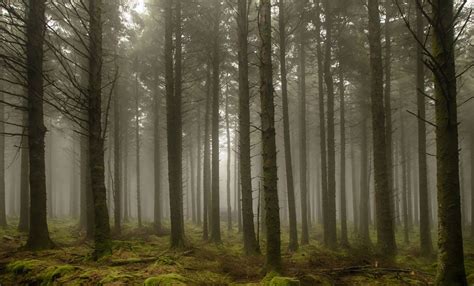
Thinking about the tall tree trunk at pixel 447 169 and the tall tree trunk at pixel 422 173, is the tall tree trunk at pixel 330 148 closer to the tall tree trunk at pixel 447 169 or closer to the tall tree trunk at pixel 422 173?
the tall tree trunk at pixel 422 173

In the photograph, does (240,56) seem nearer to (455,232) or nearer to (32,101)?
(32,101)

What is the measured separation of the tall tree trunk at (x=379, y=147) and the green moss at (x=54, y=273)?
860cm

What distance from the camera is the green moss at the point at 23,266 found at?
22.4 ft

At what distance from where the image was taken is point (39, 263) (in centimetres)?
716

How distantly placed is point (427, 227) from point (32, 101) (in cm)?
1423

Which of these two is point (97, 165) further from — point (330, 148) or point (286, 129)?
point (330, 148)

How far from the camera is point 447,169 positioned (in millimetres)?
4930

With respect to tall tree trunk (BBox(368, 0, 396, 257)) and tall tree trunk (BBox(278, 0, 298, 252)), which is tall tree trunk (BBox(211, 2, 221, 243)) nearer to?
tall tree trunk (BBox(278, 0, 298, 252))

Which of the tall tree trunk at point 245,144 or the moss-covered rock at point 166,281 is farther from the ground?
the tall tree trunk at point 245,144

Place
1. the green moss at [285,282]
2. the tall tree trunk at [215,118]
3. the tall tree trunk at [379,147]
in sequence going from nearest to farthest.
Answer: the green moss at [285,282]
the tall tree trunk at [379,147]
the tall tree trunk at [215,118]

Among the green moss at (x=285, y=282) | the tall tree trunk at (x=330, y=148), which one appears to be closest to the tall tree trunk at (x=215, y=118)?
the tall tree trunk at (x=330, y=148)

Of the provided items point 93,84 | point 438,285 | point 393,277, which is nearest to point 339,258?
point 393,277

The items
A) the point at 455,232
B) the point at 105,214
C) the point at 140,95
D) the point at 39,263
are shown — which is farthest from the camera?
the point at 140,95

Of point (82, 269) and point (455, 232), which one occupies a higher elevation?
point (455, 232)
